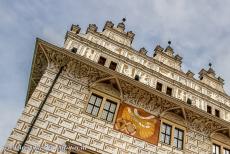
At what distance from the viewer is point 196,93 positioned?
1309cm

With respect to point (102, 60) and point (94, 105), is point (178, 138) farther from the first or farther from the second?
point (102, 60)

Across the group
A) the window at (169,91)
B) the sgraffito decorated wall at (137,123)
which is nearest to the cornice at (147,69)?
the window at (169,91)

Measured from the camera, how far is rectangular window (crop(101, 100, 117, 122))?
404 inches

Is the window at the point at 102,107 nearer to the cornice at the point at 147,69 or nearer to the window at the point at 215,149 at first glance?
the cornice at the point at 147,69

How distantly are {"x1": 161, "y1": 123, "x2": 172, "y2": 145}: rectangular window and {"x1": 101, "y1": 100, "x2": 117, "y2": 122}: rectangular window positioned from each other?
80.4 inches

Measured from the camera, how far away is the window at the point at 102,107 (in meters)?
10.2

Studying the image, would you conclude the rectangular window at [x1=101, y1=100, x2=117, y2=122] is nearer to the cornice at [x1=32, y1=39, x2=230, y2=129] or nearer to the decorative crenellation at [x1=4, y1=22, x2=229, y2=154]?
the decorative crenellation at [x1=4, y1=22, x2=229, y2=154]

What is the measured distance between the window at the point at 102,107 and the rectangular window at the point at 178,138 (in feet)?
8.53

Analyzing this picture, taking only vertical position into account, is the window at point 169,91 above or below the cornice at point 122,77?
above

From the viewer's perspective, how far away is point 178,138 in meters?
11.0

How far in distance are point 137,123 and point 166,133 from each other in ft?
4.17

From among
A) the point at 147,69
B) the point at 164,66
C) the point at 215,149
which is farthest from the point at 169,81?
the point at 215,149

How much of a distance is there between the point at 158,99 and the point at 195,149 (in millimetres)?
2348

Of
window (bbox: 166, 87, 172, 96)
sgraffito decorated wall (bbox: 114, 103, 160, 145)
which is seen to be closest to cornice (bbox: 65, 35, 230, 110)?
window (bbox: 166, 87, 172, 96)
